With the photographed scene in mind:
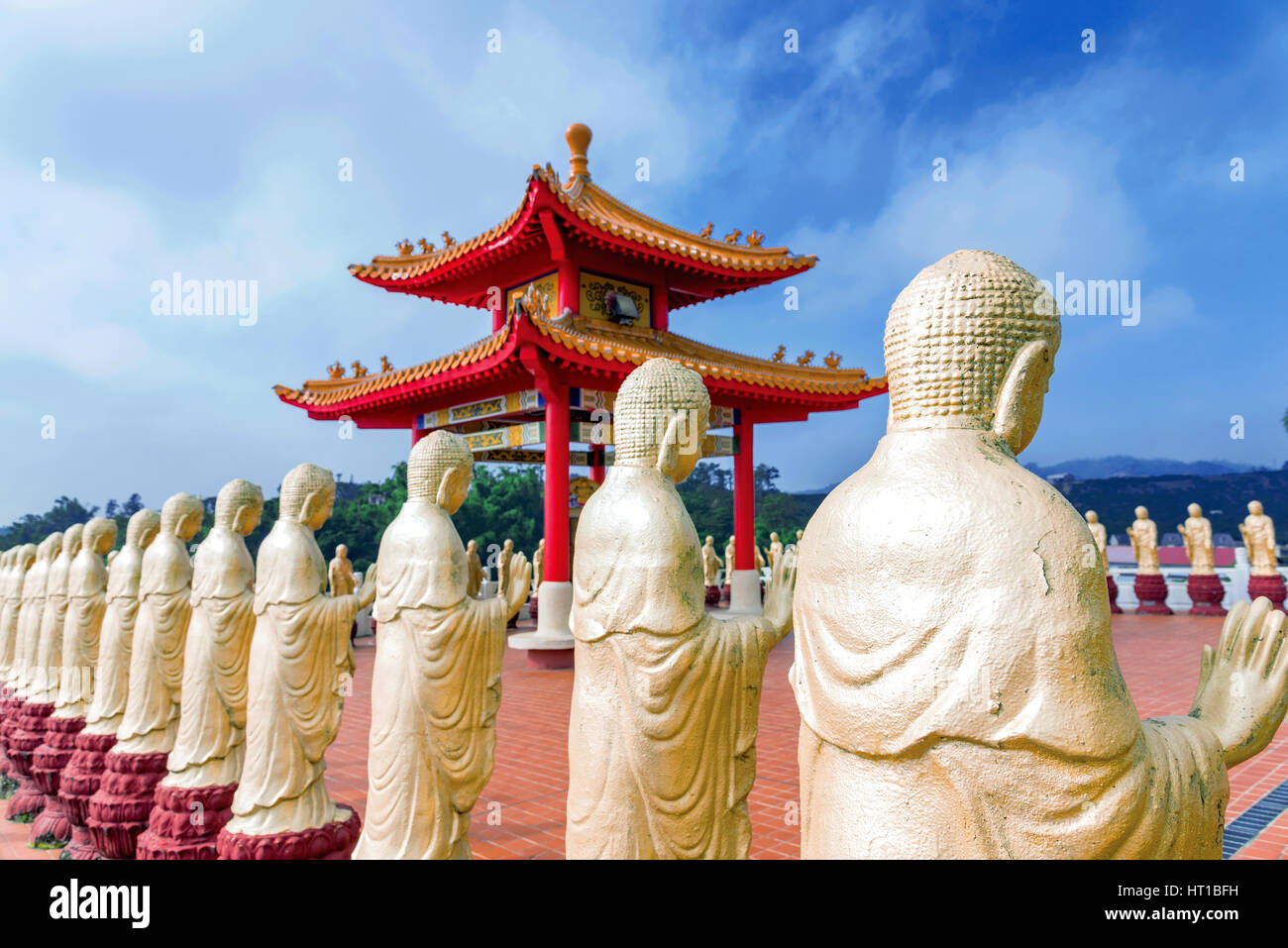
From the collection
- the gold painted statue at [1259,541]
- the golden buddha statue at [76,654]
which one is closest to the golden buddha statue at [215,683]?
the golden buddha statue at [76,654]

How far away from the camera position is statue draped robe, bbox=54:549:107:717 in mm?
6512

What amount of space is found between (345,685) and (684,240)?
386 inches

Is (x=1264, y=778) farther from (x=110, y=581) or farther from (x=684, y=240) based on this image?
(x=684, y=240)

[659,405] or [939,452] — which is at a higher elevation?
[659,405]

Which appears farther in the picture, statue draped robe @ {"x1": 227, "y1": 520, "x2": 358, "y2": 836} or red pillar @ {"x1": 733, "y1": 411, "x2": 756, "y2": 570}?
red pillar @ {"x1": 733, "y1": 411, "x2": 756, "y2": 570}

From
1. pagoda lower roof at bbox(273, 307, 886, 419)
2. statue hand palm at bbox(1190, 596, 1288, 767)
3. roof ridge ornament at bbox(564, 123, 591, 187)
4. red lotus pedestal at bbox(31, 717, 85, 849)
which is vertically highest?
roof ridge ornament at bbox(564, 123, 591, 187)

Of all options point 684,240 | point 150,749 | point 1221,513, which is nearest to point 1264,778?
point 150,749

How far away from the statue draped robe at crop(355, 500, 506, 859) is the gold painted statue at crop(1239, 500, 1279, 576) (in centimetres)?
1462

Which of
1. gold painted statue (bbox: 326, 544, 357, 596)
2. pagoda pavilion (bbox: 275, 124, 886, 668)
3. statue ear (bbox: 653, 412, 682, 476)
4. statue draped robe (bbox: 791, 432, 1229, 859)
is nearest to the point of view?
statue draped robe (bbox: 791, 432, 1229, 859)

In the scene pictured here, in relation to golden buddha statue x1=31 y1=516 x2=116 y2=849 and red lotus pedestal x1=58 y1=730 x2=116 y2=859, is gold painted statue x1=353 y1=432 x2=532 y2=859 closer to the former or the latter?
red lotus pedestal x1=58 y1=730 x2=116 y2=859

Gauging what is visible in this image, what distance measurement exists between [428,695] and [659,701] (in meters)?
1.35

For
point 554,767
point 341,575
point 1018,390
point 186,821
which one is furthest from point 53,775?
point 341,575

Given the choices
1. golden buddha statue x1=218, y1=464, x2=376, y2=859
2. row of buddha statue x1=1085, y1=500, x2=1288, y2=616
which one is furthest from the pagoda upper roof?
row of buddha statue x1=1085, y1=500, x2=1288, y2=616

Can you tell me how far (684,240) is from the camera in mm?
12633
